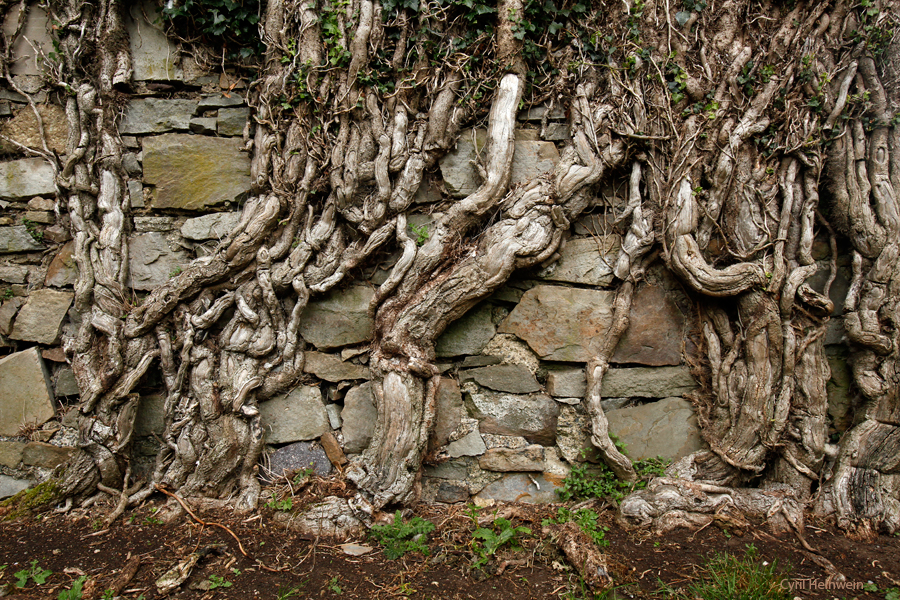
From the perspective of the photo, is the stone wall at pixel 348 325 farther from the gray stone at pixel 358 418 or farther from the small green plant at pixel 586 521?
the small green plant at pixel 586 521

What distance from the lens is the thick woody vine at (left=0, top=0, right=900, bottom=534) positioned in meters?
2.77

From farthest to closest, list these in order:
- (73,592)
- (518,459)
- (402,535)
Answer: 1. (518,459)
2. (402,535)
3. (73,592)

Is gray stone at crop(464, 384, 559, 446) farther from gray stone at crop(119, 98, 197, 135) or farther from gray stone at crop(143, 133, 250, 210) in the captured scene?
gray stone at crop(119, 98, 197, 135)

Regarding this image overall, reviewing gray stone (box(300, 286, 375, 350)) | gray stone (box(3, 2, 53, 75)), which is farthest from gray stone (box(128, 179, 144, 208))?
gray stone (box(300, 286, 375, 350))

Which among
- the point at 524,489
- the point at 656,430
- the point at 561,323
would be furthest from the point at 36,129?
the point at 656,430

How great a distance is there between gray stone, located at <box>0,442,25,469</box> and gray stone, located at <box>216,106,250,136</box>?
2367 mm

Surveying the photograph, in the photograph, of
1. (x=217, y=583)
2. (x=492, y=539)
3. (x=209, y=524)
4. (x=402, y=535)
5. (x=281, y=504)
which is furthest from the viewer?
(x=281, y=504)

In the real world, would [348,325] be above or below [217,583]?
above

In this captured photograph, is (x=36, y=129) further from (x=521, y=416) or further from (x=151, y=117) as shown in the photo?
(x=521, y=416)

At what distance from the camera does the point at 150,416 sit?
2965 mm

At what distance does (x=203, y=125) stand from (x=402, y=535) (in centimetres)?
280

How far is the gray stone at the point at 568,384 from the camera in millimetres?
2961

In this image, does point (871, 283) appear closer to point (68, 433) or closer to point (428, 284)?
point (428, 284)

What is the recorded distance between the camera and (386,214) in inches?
114
